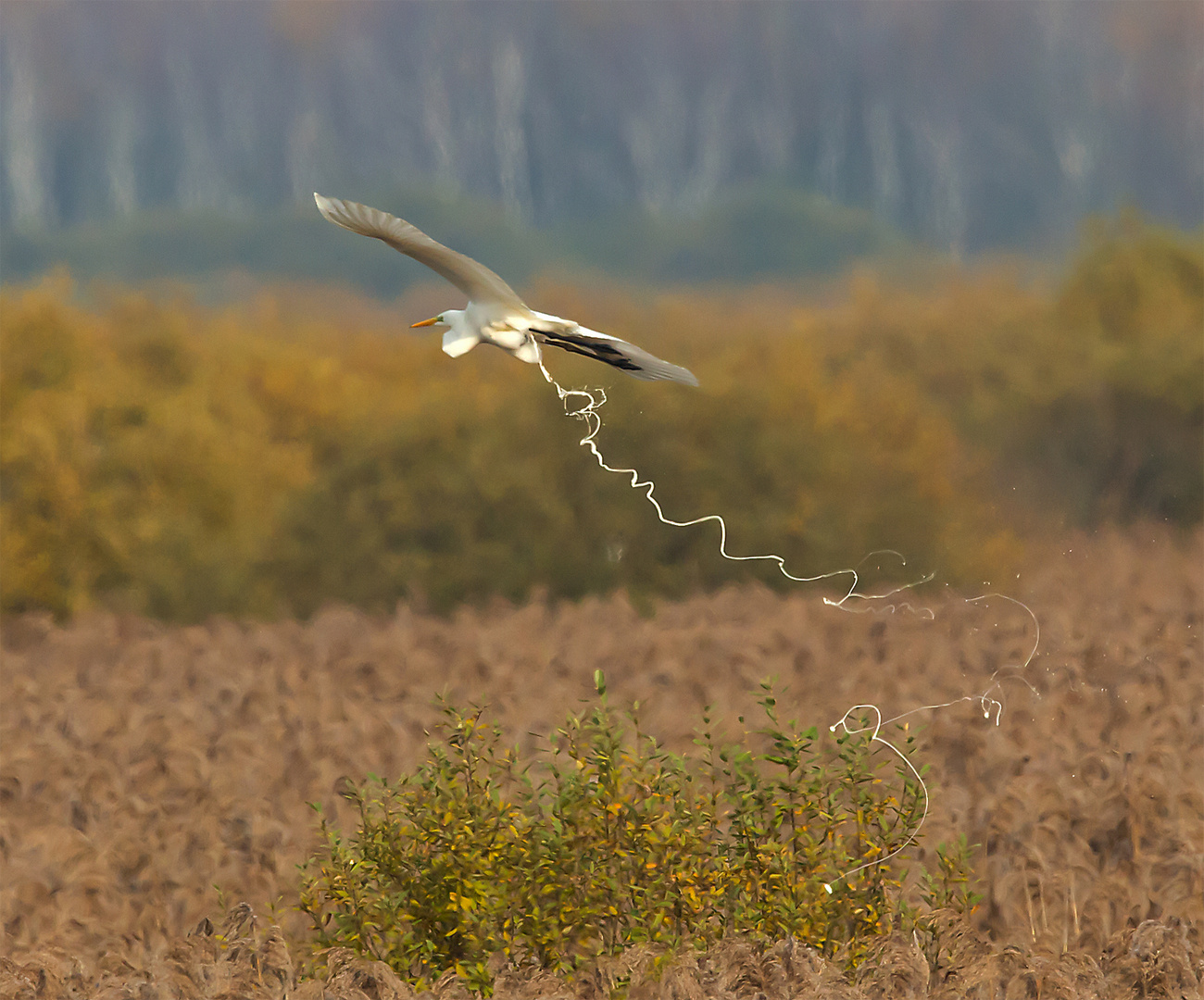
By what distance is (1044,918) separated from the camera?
21.4ft

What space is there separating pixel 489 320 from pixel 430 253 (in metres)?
0.27

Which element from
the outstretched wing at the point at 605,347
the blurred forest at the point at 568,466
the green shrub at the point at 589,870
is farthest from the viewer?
the blurred forest at the point at 568,466

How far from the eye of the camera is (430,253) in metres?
3.79

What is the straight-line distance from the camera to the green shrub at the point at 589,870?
511cm

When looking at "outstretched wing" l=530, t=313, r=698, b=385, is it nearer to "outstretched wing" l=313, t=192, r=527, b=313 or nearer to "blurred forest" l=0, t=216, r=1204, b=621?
"outstretched wing" l=313, t=192, r=527, b=313

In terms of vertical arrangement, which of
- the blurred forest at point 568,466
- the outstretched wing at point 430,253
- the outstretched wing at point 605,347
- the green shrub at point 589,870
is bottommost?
the blurred forest at point 568,466

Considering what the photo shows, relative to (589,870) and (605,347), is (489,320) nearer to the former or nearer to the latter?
(605,347)

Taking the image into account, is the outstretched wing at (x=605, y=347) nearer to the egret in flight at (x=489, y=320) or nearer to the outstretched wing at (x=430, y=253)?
the egret in flight at (x=489, y=320)

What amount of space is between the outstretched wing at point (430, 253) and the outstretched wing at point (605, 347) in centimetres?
10

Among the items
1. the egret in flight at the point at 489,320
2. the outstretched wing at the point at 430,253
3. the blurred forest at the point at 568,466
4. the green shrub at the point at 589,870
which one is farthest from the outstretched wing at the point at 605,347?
the blurred forest at the point at 568,466

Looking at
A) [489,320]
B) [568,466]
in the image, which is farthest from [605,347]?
[568,466]

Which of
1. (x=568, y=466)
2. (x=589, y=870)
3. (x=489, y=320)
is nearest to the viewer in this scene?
(x=489, y=320)

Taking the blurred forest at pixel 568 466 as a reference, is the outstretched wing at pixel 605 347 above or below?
above

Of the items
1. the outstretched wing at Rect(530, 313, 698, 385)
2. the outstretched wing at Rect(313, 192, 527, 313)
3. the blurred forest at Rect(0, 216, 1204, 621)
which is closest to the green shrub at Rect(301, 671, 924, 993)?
the outstretched wing at Rect(530, 313, 698, 385)
